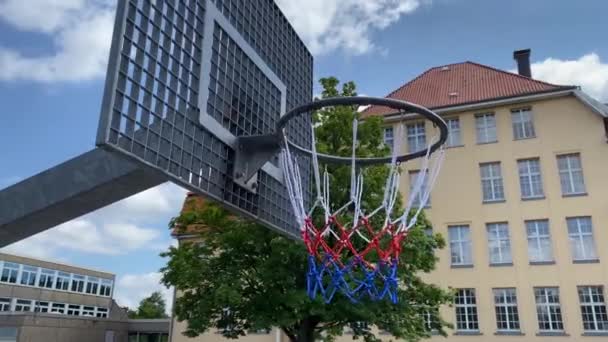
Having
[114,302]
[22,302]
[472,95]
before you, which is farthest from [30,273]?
[472,95]

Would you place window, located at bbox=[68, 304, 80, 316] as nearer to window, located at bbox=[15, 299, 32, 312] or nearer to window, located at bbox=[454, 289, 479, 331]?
window, located at bbox=[15, 299, 32, 312]

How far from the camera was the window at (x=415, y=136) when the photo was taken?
27116 mm

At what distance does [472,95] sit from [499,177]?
489 centimetres

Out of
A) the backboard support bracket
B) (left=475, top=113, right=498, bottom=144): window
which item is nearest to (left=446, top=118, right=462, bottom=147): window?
(left=475, top=113, right=498, bottom=144): window

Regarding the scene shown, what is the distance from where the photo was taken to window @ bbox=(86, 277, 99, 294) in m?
52.7

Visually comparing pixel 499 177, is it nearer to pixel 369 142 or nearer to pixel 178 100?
pixel 369 142

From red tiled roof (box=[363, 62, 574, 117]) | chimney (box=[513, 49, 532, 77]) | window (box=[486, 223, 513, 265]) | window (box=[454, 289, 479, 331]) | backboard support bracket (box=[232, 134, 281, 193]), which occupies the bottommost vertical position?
window (box=[454, 289, 479, 331])

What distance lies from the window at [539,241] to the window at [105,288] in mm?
43320

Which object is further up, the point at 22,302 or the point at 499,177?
the point at 499,177

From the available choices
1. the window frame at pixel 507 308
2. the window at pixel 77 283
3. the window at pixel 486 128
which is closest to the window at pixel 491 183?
the window at pixel 486 128

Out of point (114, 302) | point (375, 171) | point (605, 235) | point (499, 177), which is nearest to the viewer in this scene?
point (375, 171)

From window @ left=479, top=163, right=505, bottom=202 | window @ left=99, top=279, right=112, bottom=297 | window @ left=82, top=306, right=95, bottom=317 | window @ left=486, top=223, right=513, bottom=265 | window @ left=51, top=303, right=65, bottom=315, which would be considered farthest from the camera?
window @ left=99, top=279, right=112, bottom=297

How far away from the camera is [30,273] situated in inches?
1881

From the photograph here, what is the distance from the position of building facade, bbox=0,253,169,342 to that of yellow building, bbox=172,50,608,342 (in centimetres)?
1600
